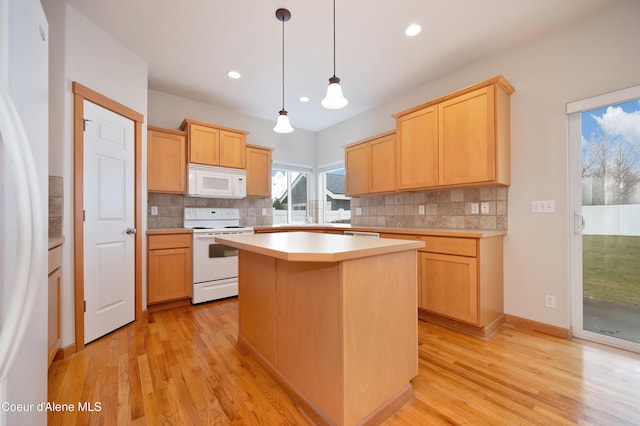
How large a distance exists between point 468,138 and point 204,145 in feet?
10.3

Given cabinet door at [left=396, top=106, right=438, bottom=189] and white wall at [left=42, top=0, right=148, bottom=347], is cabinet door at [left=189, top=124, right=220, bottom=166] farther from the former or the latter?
cabinet door at [left=396, top=106, right=438, bottom=189]

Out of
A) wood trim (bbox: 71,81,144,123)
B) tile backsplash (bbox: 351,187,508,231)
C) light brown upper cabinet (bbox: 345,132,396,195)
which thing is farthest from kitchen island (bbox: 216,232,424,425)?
light brown upper cabinet (bbox: 345,132,396,195)

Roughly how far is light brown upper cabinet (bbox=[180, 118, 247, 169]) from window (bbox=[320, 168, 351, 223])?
5.92 ft

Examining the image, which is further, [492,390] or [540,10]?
[540,10]

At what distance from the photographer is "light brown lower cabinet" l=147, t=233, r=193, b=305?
9.57ft

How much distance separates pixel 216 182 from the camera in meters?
3.60

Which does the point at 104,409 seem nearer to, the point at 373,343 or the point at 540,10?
the point at 373,343

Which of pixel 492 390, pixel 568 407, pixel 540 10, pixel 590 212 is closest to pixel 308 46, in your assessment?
pixel 540 10

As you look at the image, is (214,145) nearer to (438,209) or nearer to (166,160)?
(166,160)

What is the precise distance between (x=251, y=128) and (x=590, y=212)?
4.32 m

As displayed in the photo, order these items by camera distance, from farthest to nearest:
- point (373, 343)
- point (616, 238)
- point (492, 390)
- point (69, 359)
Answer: point (616, 238) < point (69, 359) < point (492, 390) < point (373, 343)

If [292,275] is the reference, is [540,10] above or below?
above

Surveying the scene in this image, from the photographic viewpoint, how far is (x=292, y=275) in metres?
1.52

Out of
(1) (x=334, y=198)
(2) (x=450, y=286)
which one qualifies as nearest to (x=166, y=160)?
(1) (x=334, y=198)
